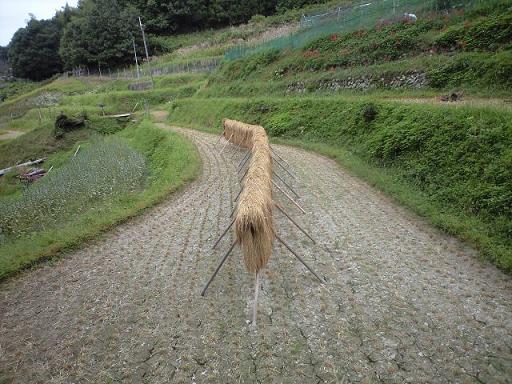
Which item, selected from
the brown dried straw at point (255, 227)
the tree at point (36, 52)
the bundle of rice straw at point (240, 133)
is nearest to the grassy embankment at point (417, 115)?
the bundle of rice straw at point (240, 133)

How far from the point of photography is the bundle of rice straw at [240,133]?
1452 centimetres

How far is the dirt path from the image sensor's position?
14.9 feet

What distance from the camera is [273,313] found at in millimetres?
5520

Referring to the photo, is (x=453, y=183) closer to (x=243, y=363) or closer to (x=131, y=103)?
(x=243, y=363)

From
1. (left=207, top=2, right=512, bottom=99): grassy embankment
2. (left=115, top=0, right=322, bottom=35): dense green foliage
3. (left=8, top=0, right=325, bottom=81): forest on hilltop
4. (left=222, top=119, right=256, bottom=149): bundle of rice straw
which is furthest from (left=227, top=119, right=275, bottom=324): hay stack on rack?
(left=115, top=0, right=322, bottom=35): dense green foliage

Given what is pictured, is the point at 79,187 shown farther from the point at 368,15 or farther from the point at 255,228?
the point at 368,15

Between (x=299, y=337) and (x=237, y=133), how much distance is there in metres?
12.2

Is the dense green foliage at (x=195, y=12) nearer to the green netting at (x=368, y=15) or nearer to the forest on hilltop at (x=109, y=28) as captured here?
the forest on hilltop at (x=109, y=28)

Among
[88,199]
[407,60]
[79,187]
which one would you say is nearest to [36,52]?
[79,187]

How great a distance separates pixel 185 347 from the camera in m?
4.97

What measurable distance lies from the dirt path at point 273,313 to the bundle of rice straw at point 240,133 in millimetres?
6695

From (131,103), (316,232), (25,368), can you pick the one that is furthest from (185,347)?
(131,103)

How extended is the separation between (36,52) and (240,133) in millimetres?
77571

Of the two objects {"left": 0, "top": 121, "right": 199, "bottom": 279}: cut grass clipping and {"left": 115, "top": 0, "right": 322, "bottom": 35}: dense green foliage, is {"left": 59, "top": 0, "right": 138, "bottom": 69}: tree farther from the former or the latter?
{"left": 0, "top": 121, "right": 199, "bottom": 279}: cut grass clipping
